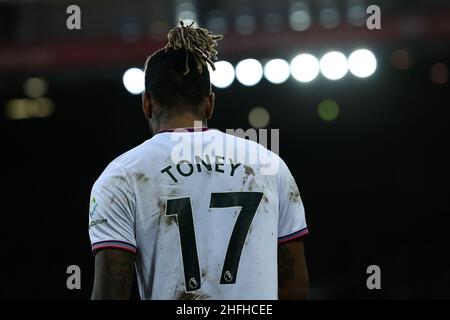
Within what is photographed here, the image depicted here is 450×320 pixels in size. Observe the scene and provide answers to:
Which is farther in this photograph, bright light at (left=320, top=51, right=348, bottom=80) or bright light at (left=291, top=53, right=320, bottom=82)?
bright light at (left=291, top=53, right=320, bottom=82)

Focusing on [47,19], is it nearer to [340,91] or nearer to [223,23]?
[223,23]

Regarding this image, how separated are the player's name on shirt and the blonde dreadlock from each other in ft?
1.28

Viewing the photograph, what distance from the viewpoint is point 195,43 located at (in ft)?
11.3

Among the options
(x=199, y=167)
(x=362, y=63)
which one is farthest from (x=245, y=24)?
(x=199, y=167)

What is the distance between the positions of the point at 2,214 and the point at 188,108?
56.3ft

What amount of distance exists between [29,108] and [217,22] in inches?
238

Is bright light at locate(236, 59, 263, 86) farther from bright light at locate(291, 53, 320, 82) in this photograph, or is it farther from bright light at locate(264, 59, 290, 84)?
bright light at locate(291, 53, 320, 82)

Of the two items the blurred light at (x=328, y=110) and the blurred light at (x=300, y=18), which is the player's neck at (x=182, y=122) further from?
the blurred light at (x=328, y=110)

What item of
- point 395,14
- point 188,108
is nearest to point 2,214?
point 395,14

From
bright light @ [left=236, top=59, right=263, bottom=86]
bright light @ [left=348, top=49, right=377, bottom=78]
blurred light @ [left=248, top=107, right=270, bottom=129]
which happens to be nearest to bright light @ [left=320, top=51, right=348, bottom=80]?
bright light @ [left=348, top=49, right=377, bottom=78]

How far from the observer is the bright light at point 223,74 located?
15386 mm

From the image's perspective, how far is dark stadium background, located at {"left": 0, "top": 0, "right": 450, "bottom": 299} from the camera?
17.8m

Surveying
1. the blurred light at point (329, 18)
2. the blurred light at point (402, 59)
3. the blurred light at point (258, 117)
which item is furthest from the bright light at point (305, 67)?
the blurred light at point (258, 117)

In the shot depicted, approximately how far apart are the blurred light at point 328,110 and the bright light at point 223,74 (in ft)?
8.52
